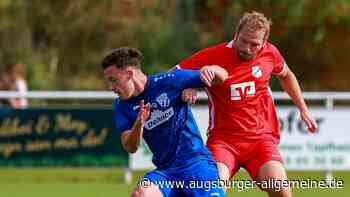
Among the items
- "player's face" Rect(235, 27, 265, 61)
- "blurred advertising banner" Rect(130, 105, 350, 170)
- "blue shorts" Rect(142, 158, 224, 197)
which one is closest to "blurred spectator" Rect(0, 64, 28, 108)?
"blurred advertising banner" Rect(130, 105, 350, 170)

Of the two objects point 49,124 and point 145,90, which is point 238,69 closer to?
point 145,90

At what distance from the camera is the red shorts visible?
9312mm

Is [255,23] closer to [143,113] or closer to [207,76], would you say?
[207,76]

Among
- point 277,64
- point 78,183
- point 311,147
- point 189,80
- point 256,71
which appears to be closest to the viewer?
point 189,80

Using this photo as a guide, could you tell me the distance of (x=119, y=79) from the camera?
7906mm

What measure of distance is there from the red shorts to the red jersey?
5 centimetres

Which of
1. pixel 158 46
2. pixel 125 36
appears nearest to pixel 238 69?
pixel 158 46

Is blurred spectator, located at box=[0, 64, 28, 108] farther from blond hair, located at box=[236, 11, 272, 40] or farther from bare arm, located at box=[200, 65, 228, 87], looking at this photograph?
bare arm, located at box=[200, 65, 228, 87]

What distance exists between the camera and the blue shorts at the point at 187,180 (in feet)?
26.9

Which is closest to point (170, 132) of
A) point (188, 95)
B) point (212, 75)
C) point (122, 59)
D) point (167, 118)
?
point (167, 118)

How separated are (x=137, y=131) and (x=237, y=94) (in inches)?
69.4

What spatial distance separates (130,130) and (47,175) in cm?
932

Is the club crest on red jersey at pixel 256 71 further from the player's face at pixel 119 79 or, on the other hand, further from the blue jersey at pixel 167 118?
the player's face at pixel 119 79

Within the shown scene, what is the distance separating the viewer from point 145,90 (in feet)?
26.7
